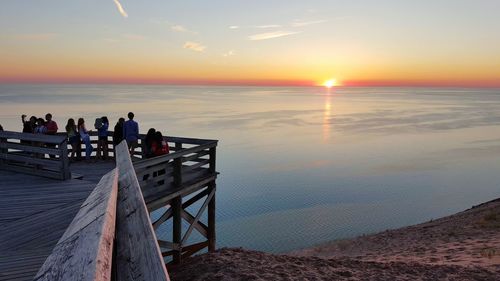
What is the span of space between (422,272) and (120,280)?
7.79 m

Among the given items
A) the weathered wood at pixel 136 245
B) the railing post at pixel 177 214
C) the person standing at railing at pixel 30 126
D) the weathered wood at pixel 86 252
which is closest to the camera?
the weathered wood at pixel 86 252

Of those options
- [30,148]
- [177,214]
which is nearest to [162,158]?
[177,214]

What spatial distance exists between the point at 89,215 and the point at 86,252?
77 cm

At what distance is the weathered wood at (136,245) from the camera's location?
1791 millimetres

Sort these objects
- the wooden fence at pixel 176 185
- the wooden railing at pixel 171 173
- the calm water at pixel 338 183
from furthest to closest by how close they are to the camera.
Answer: the calm water at pixel 338 183, the wooden fence at pixel 176 185, the wooden railing at pixel 171 173

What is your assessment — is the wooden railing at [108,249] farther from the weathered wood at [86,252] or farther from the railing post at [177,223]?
the railing post at [177,223]

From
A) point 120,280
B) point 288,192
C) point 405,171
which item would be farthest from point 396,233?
point 405,171

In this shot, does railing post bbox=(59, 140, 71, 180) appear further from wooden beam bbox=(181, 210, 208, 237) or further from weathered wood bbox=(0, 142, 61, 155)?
wooden beam bbox=(181, 210, 208, 237)

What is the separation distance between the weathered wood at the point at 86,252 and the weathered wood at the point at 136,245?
0.13 meters

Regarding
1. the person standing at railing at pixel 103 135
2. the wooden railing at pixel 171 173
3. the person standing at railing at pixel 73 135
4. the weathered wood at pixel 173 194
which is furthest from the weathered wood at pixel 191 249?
the person standing at railing at pixel 73 135

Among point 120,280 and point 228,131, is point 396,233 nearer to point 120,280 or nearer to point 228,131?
point 120,280

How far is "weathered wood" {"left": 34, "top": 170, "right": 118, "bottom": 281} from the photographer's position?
63.9 inches

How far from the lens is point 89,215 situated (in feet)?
8.23

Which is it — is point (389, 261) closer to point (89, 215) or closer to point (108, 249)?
point (89, 215)
